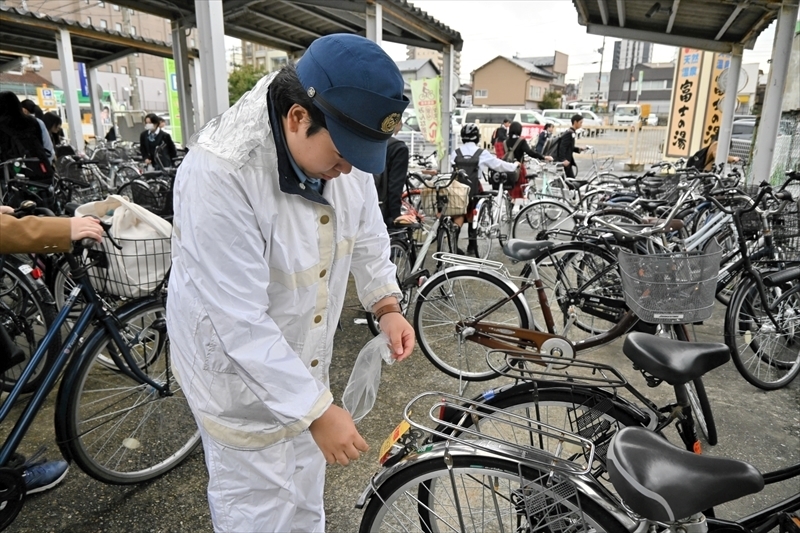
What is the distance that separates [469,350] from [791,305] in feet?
7.65

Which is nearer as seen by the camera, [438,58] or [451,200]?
[451,200]

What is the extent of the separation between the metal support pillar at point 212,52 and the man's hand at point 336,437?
3.71m

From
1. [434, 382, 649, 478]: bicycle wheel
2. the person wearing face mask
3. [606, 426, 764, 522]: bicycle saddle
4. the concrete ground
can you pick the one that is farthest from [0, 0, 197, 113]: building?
[606, 426, 764, 522]: bicycle saddle

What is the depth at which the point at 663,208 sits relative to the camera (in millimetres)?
5730

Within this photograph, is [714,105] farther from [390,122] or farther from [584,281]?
[390,122]

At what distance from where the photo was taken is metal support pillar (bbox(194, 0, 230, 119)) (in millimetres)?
4312

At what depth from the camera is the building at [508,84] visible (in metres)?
56.3

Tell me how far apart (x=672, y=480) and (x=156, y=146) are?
11027 millimetres

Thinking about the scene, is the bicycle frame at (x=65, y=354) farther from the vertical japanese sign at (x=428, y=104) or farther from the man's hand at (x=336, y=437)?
the vertical japanese sign at (x=428, y=104)

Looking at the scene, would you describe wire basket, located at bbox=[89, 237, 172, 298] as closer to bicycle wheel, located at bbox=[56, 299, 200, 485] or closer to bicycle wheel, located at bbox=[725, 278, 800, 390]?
A: bicycle wheel, located at bbox=[56, 299, 200, 485]

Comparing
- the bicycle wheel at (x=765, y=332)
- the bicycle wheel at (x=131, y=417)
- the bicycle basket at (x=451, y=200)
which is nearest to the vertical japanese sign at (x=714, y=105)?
the bicycle basket at (x=451, y=200)

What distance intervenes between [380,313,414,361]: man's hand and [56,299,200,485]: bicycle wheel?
126cm

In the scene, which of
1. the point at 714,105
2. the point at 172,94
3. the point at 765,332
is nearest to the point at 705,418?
the point at 765,332

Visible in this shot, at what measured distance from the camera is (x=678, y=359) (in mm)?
1779
